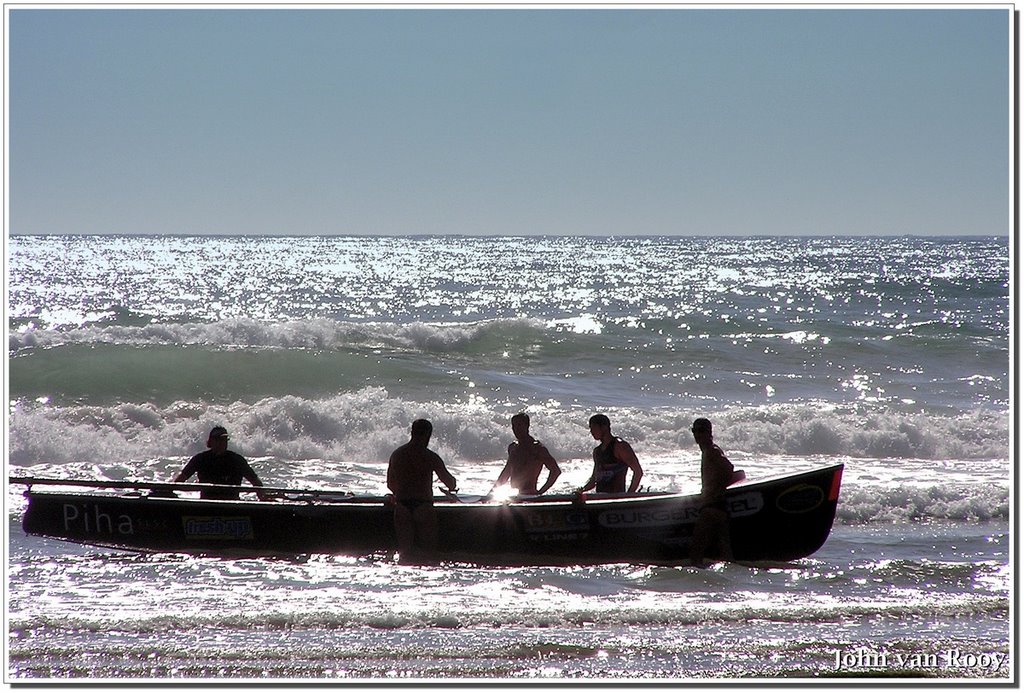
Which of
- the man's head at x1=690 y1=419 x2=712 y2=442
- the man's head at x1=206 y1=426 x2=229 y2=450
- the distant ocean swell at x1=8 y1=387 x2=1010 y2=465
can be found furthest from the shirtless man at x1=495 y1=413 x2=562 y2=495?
the distant ocean swell at x1=8 y1=387 x2=1010 y2=465

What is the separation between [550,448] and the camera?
646 inches

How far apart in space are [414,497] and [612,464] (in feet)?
6.10

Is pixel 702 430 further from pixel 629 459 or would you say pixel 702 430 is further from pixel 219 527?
pixel 219 527

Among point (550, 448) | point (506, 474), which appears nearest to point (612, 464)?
point (506, 474)

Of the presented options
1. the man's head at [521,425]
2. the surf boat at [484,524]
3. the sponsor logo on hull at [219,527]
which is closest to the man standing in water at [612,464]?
the surf boat at [484,524]

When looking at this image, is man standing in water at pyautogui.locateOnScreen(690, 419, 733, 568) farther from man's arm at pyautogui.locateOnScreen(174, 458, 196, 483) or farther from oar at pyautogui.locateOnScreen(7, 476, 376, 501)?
man's arm at pyautogui.locateOnScreen(174, 458, 196, 483)

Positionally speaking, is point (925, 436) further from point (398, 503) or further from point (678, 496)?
point (398, 503)

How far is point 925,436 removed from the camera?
1631cm

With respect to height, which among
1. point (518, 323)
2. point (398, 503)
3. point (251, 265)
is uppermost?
point (251, 265)

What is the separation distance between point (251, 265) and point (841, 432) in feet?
224

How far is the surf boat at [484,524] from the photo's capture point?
9.04 m

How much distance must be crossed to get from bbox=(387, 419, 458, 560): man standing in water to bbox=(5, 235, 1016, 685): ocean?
315 millimetres

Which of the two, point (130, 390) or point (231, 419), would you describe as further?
point (130, 390)
